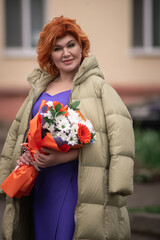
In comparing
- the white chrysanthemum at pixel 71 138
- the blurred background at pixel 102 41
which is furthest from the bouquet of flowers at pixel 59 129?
the blurred background at pixel 102 41

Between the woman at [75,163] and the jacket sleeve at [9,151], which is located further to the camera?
the jacket sleeve at [9,151]

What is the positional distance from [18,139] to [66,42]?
31.4 inches

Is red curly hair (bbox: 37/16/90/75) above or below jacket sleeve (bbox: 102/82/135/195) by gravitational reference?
above

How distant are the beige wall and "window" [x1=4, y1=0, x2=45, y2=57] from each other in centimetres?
45

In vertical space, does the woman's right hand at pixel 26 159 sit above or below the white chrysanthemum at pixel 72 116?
below

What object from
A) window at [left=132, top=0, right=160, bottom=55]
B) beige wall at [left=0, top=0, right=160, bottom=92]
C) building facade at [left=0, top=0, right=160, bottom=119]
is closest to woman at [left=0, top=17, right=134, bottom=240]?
building facade at [left=0, top=0, right=160, bottom=119]

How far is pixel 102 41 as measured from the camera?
15.1 m

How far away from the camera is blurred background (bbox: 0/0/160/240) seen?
48.6 ft

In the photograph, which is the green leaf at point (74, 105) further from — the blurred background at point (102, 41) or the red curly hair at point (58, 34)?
the blurred background at point (102, 41)

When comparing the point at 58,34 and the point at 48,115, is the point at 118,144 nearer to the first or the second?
the point at 48,115

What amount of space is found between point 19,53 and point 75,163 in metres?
12.5

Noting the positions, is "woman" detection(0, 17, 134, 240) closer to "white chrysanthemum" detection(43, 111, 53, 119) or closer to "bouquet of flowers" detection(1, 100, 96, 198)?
"bouquet of flowers" detection(1, 100, 96, 198)

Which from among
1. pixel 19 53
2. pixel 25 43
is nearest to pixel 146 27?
pixel 25 43

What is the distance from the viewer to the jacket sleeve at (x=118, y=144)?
10.5 feet
